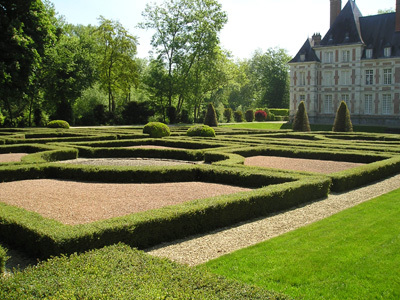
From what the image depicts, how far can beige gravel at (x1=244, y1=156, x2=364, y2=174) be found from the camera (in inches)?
509

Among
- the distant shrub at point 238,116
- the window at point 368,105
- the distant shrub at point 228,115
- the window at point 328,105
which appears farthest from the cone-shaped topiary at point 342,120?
the distant shrub at point 238,116

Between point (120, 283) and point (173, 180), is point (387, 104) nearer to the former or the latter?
point (173, 180)

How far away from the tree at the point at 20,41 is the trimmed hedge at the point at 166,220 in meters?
15.5

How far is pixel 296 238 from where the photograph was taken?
615 cm

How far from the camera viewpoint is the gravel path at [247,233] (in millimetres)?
5746

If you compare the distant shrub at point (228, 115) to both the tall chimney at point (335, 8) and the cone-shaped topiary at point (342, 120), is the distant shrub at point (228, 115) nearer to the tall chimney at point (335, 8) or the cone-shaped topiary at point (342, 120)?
the tall chimney at point (335, 8)

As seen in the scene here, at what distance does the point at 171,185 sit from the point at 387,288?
251 inches

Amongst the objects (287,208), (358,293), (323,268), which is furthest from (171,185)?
(358,293)

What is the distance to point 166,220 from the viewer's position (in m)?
6.19

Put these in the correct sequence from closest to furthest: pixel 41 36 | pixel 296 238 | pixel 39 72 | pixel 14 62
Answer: pixel 296 238, pixel 14 62, pixel 41 36, pixel 39 72

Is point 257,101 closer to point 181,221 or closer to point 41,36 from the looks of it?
point 41,36

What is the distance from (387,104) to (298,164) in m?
31.3

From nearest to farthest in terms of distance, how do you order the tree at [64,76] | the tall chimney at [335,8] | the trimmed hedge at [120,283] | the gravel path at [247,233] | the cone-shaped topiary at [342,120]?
1. the trimmed hedge at [120,283]
2. the gravel path at [247,233]
3. the cone-shaped topiary at [342,120]
4. the tree at [64,76]
5. the tall chimney at [335,8]

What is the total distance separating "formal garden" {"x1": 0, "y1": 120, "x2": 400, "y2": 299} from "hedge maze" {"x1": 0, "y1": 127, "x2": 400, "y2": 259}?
0.07ft
